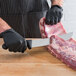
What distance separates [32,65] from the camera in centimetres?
79

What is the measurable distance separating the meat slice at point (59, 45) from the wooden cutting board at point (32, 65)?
2cm

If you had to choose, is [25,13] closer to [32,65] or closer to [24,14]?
[24,14]

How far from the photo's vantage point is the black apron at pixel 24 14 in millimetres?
1106

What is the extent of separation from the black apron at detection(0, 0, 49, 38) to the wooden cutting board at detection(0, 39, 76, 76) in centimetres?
25

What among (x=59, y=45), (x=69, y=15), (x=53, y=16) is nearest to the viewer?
(x=59, y=45)

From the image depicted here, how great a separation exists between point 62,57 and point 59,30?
8.6 inches

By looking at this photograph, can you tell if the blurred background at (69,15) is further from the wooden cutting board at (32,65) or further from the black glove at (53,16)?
the wooden cutting board at (32,65)

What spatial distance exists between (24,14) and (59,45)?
0.34 m

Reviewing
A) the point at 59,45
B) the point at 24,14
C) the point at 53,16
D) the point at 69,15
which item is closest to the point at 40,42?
the point at 59,45

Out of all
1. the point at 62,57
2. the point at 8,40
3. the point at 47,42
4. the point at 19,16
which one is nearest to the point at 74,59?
the point at 62,57

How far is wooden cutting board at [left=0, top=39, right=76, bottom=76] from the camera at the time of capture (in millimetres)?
738

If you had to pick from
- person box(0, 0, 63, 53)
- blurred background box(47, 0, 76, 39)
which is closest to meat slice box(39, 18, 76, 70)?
person box(0, 0, 63, 53)

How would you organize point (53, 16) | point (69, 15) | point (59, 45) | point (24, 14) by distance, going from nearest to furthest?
point (59, 45) → point (53, 16) → point (24, 14) → point (69, 15)

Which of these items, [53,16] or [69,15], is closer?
[53,16]
